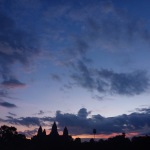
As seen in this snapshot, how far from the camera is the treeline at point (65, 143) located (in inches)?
2434

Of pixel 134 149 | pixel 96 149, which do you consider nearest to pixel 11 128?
pixel 96 149

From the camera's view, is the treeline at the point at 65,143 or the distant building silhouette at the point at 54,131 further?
the distant building silhouette at the point at 54,131

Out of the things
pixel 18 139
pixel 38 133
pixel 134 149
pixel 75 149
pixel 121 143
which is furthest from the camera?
pixel 38 133

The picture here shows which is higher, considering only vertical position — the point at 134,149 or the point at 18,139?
the point at 18,139

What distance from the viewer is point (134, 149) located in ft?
192

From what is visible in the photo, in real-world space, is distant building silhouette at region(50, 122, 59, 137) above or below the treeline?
above

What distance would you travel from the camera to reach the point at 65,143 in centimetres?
8006

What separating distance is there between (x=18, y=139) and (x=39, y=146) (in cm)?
1818

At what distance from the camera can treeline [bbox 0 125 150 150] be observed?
203ft

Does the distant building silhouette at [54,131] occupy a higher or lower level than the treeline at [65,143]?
higher

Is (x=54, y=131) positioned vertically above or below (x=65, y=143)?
above

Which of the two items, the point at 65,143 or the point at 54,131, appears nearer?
the point at 65,143

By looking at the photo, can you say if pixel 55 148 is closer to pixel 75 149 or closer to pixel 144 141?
pixel 75 149

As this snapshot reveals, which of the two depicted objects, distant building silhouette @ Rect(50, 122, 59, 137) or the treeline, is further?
distant building silhouette @ Rect(50, 122, 59, 137)
